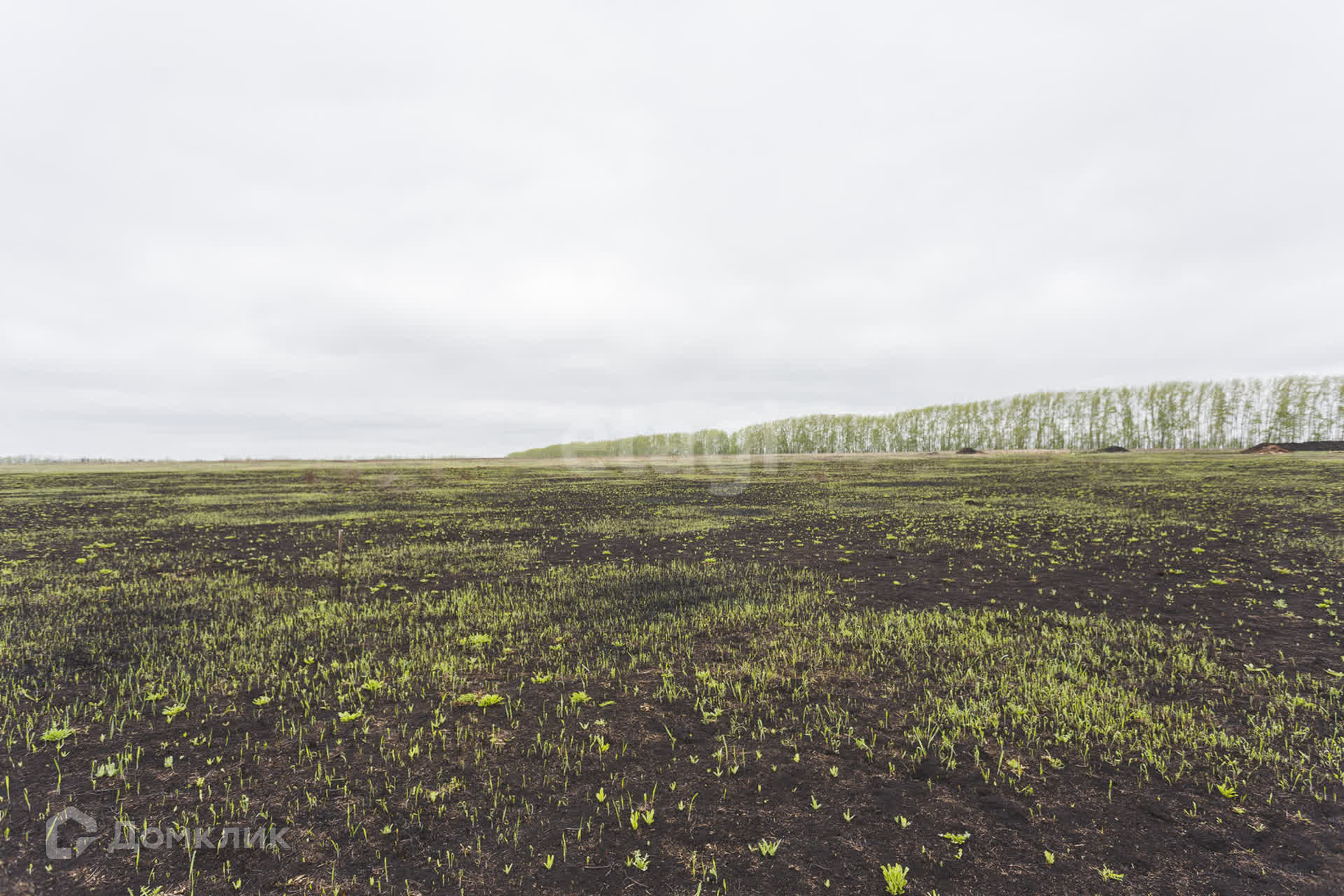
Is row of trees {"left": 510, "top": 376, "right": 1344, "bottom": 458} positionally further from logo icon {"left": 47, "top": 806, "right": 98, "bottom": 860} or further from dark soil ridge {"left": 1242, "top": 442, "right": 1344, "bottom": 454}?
logo icon {"left": 47, "top": 806, "right": 98, "bottom": 860}

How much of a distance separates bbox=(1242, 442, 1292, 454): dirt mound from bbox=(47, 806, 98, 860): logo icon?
13518cm

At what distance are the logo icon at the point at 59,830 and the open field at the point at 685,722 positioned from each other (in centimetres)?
9

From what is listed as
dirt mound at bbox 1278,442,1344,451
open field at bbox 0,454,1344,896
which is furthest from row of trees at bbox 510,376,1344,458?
open field at bbox 0,454,1344,896

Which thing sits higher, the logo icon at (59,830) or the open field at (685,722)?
the logo icon at (59,830)

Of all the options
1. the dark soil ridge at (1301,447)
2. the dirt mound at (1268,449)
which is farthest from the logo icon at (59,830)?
the dark soil ridge at (1301,447)

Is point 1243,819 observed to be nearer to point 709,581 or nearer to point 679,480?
point 709,581

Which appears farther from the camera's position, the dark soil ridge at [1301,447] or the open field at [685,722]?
the dark soil ridge at [1301,447]

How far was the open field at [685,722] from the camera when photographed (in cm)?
463

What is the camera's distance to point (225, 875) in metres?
4.44

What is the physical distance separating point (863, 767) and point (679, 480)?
2307 inches

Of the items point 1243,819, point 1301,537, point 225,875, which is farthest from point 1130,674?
point 1301,537

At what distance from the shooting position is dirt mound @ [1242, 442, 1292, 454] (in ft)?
296

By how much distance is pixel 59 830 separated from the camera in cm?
496

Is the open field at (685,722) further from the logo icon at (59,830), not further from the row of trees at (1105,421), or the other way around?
the row of trees at (1105,421)
